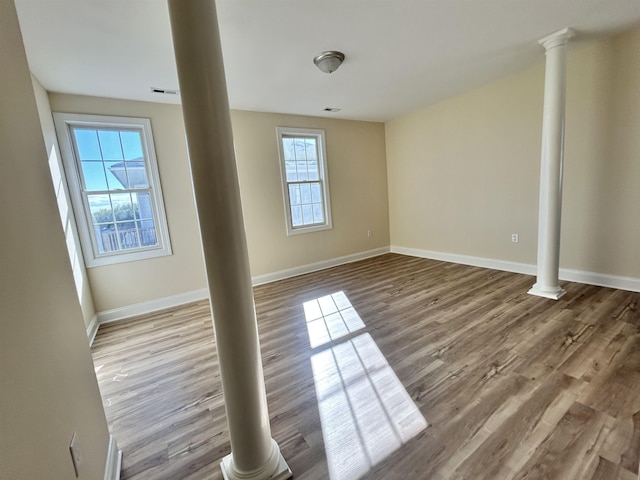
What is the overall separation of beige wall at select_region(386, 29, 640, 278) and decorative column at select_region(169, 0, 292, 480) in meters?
3.87

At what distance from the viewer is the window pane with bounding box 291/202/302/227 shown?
4545mm

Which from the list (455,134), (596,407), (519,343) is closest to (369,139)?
(455,134)

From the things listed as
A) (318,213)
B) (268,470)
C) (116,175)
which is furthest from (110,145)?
(268,470)

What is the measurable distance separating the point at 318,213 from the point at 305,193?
0.43 metres

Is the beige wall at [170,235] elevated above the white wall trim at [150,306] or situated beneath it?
elevated above

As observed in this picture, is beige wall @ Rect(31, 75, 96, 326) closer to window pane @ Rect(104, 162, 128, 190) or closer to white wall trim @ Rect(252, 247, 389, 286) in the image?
window pane @ Rect(104, 162, 128, 190)

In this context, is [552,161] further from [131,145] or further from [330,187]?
[131,145]

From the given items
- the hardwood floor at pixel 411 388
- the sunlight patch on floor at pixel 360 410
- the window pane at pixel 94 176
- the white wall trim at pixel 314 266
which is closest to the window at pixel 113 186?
the window pane at pixel 94 176

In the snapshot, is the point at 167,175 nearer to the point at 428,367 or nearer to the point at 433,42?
the point at 433,42

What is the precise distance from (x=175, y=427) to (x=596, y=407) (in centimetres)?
241

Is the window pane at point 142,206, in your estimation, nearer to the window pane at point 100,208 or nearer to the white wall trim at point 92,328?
the window pane at point 100,208

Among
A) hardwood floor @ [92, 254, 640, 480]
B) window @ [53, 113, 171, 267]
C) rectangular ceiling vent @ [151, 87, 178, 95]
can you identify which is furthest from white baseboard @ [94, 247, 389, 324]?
rectangular ceiling vent @ [151, 87, 178, 95]

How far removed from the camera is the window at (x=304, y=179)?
4406 mm

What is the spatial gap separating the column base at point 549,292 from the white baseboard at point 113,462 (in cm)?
380
